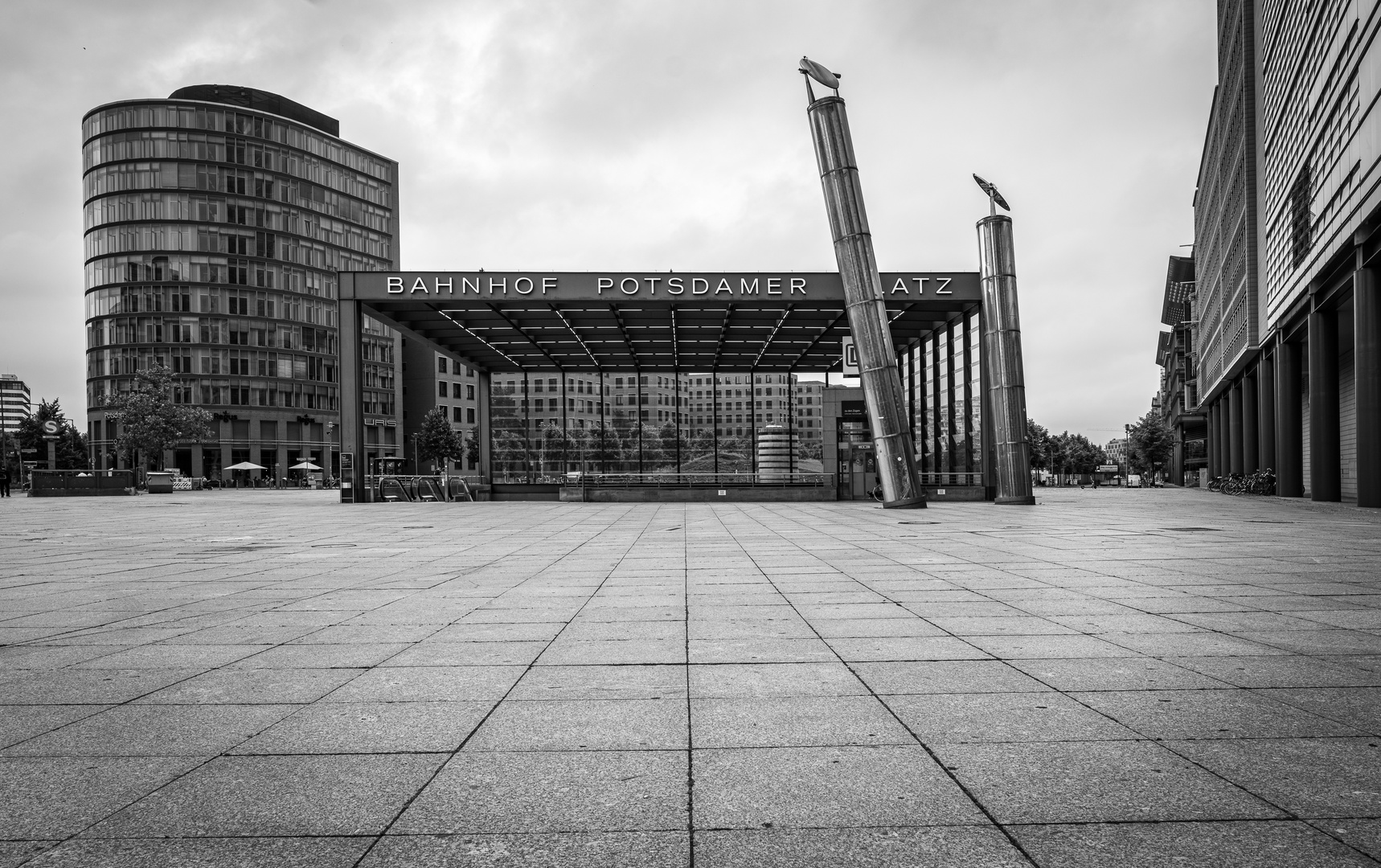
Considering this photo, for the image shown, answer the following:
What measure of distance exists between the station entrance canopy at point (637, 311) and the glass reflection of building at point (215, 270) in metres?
47.6

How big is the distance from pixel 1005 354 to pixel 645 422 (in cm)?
2486

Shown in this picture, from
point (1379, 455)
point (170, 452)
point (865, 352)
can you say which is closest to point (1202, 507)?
point (1379, 455)

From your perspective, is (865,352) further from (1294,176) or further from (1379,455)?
(1294,176)

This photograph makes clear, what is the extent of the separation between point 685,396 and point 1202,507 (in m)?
29.8

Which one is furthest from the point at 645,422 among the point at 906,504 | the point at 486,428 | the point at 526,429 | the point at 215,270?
the point at 215,270

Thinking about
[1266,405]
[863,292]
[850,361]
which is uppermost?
[863,292]

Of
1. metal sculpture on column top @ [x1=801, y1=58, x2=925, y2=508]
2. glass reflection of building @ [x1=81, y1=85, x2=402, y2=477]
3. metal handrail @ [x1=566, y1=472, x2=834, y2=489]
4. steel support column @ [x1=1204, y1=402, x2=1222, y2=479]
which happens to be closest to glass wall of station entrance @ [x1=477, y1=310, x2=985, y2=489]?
metal handrail @ [x1=566, y1=472, x2=834, y2=489]

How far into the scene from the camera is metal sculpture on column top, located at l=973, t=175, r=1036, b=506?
32.7 meters

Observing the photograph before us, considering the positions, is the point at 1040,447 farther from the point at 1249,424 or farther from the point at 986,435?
the point at 986,435

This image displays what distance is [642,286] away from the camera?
35812 mm

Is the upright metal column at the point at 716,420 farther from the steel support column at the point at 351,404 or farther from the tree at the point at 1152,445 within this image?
the tree at the point at 1152,445

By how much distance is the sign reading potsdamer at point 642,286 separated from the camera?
35.2 metres

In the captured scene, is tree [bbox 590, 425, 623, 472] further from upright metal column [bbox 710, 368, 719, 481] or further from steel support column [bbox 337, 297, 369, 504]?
steel support column [bbox 337, 297, 369, 504]

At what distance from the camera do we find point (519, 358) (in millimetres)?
51531
